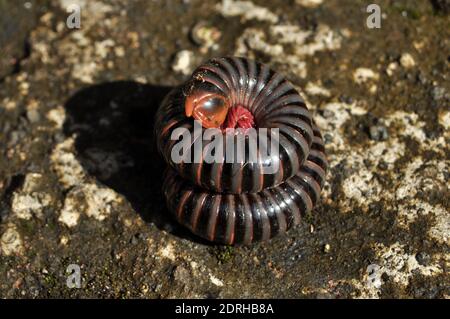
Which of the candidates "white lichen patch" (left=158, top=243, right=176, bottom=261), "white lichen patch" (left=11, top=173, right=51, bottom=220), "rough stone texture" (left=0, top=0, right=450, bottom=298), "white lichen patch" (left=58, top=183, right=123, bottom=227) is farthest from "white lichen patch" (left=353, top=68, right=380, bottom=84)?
"white lichen patch" (left=11, top=173, right=51, bottom=220)

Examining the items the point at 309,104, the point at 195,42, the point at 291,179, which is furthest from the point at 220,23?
the point at 291,179

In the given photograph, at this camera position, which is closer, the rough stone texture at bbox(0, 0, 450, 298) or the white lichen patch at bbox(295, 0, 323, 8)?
the rough stone texture at bbox(0, 0, 450, 298)

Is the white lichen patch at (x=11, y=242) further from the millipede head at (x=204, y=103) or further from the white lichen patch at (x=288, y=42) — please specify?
the white lichen patch at (x=288, y=42)

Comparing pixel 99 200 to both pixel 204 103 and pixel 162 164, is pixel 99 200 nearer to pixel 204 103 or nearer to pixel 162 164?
pixel 162 164

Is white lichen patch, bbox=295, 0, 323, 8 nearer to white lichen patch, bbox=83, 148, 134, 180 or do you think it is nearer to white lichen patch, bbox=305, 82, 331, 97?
white lichen patch, bbox=305, 82, 331, 97

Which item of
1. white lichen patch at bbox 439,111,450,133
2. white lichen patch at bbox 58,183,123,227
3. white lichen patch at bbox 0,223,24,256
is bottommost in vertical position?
white lichen patch at bbox 0,223,24,256

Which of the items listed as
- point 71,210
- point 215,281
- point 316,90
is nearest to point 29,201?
point 71,210

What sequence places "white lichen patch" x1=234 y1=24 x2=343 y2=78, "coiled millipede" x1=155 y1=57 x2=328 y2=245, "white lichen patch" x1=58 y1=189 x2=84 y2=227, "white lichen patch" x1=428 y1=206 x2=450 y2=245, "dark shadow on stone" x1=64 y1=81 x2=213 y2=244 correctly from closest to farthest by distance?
"coiled millipede" x1=155 y1=57 x2=328 y2=245, "white lichen patch" x1=428 y1=206 x2=450 y2=245, "white lichen patch" x1=58 y1=189 x2=84 y2=227, "dark shadow on stone" x1=64 y1=81 x2=213 y2=244, "white lichen patch" x1=234 y1=24 x2=343 y2=78
